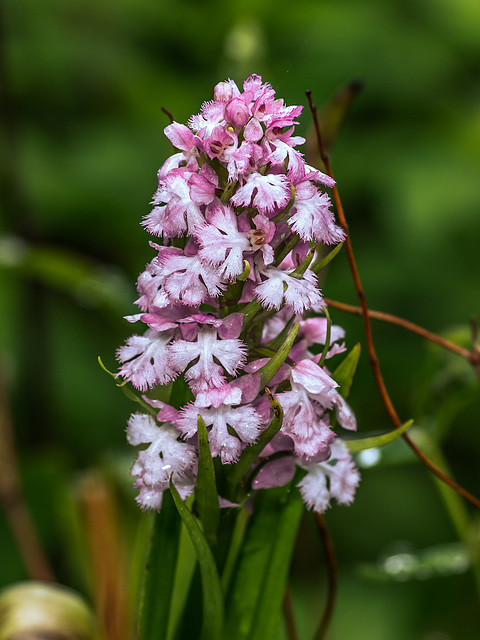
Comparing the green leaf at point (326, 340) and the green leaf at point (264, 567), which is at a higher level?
the green leaf at point (326, 340)

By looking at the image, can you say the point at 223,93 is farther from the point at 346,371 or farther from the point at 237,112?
the point at 346,371

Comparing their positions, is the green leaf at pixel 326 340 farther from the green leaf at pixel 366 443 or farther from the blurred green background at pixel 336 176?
the blurred green background at pixel 336 176

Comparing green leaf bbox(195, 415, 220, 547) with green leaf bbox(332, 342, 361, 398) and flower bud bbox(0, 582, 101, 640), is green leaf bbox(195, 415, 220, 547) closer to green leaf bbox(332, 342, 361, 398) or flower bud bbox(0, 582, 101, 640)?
green leaf bbox(332, 342, 361, 398)

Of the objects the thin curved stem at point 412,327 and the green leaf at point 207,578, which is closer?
the green leaf at point 207,578

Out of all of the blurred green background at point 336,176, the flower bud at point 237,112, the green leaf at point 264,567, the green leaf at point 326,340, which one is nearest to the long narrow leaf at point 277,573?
the green leaf at point 264,567

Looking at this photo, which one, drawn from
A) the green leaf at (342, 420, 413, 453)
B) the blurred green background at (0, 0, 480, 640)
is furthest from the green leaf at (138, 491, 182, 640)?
the blurred green background at (0, 0, 480, 640)

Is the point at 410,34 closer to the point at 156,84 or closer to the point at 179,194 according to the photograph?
the point at 156,84
